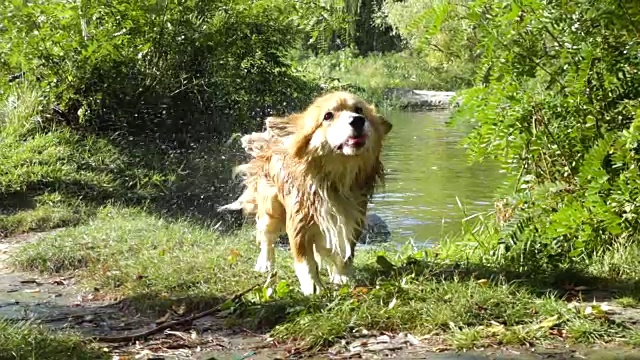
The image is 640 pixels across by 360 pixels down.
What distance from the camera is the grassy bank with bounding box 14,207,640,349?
140 inches

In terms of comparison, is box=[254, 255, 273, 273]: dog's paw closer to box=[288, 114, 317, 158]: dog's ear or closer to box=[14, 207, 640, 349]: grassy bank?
box=[14, 207, 640, 349]: grassy bank

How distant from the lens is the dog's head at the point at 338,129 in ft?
14.5

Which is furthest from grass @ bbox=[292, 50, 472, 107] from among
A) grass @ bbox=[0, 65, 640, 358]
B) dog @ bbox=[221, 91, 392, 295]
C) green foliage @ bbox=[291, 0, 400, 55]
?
dog @ bbox=[221, 91, 392, 295]

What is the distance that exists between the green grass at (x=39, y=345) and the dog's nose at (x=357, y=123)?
1.85 metres

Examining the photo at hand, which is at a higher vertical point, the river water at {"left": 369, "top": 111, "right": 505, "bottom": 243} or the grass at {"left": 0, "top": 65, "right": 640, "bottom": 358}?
the grass at {"left": 0, "top": 65, "right": 640, "bottom": 358}

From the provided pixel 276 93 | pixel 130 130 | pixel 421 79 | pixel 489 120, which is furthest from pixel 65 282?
pixel 421 79

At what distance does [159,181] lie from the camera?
823cm

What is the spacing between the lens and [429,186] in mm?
10133

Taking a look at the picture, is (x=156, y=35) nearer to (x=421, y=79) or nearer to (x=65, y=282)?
(x=65, y=282)

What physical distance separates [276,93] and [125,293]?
5.88 metres

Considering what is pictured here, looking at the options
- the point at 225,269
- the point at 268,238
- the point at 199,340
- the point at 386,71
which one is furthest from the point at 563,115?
the point at 386,71

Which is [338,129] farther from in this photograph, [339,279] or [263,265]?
[263,265]

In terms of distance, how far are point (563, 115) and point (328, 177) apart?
1446 mm

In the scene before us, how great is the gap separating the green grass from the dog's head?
176 cm
